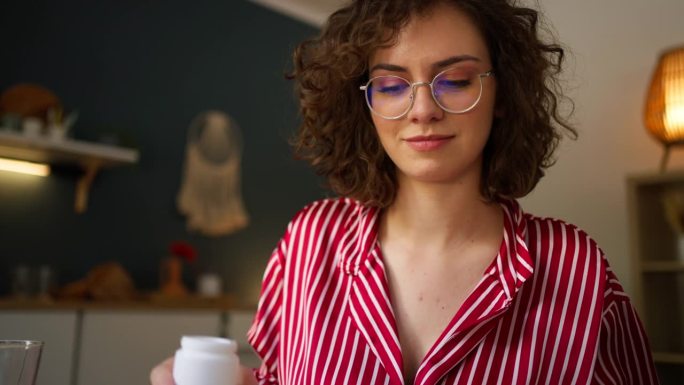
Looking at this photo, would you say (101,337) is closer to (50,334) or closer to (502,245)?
(50,334)

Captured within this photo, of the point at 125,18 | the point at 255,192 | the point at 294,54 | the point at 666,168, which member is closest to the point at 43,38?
the point at 125,18

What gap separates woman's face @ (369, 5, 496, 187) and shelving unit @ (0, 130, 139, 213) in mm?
2554

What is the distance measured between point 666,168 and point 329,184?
62.5 inches

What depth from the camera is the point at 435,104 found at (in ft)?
3.09

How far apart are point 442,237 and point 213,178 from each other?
3.24m

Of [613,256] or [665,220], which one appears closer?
[613,256]

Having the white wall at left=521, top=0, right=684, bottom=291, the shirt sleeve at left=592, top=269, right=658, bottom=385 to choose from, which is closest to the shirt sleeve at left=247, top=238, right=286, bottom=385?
the shirt sleeve at left=592, top=269, right=658, bottom=385

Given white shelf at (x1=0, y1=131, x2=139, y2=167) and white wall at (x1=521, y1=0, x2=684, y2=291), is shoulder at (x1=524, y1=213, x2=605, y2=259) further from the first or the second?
white shelf at (x1=0, y1=131, x2=139, y2=167)

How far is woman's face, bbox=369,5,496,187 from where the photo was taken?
946mm

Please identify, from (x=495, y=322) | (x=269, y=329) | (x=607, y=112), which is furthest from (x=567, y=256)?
(x=607, y=112)

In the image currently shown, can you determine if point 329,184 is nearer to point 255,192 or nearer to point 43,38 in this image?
point 43,38

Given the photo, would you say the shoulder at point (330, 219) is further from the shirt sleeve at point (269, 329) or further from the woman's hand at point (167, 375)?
the woman's hand at point (167, 375)

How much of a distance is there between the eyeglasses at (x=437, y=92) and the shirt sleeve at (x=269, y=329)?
37 cm

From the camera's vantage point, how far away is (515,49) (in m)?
1.03
